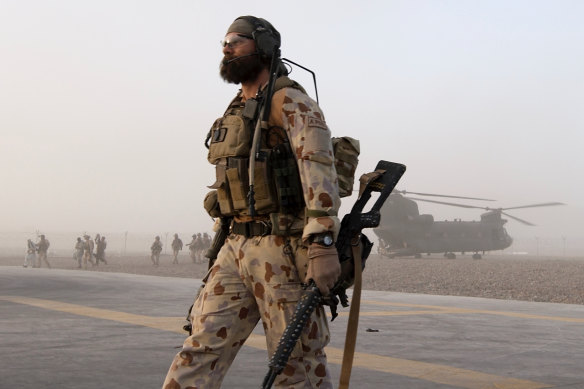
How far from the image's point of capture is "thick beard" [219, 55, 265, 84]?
3.36 m

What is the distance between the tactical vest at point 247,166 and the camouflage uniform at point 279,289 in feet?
0.18

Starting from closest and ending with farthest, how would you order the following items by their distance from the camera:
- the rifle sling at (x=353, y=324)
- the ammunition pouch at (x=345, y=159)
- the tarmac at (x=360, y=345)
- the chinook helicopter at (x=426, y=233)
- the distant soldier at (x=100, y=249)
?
the rifle sling at (x=353, y=324) → the ammunition pouch at (x=345, y=159) → the tarmac at (x=360, y=345) → the distant soldier at (x=100, y=249) → the chinook helicopter at (x=426, y=233)

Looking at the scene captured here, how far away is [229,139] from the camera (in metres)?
3.25

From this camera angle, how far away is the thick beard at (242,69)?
336cm

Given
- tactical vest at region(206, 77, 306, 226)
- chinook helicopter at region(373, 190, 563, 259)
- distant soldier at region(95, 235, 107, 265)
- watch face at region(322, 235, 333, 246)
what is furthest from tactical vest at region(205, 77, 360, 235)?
chinook helicopter at region(373, 190, 563, 259)

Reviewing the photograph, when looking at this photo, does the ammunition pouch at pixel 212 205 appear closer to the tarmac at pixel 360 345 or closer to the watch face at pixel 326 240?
the watch face at pixel 326 240

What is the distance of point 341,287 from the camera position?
3141 mm

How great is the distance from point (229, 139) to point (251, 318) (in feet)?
2.57

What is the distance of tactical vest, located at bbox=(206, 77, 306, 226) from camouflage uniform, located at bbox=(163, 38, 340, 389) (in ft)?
0.18

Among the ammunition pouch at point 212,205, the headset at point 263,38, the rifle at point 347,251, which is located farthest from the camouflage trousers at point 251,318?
the headset at point 263,38

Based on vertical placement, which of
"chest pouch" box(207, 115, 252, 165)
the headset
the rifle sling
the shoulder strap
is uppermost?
the headset

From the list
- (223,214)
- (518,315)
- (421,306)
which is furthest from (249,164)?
(421,306)

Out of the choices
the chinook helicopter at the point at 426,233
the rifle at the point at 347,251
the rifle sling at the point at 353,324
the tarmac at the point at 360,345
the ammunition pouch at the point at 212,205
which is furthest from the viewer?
the chinook helicopter at the point at 426,233

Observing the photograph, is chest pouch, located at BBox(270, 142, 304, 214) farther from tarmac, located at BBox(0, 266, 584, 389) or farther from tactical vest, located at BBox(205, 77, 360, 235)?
tarmac, located at BBox(0, 266, 584, 389)
